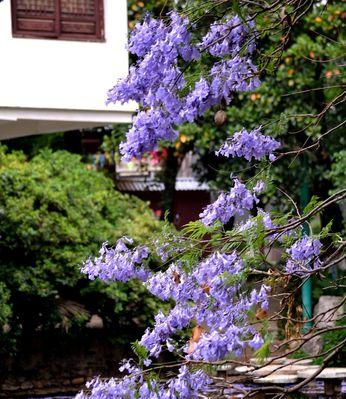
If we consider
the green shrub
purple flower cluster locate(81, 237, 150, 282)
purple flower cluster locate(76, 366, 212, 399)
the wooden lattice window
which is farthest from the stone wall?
purple flower cluster locate(76, 366, 212, 399)

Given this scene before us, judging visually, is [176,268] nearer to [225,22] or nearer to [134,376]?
[134,376]

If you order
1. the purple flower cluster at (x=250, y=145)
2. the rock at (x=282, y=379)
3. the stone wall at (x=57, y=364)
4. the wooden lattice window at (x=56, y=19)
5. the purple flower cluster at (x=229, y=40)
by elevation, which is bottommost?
the stone wall at (x=57, y=364)

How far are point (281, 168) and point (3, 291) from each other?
7718 mm

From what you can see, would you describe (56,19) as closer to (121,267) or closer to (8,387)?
(8,387)

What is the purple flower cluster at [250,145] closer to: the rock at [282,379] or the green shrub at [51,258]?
the rock at [282,379]

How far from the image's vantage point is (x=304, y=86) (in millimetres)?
20984

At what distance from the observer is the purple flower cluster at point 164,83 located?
6.14 metres

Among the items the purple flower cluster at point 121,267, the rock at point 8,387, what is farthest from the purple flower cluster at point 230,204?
the rock at point 8,387

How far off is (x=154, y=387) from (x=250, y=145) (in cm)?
156

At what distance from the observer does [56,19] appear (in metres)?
14.8

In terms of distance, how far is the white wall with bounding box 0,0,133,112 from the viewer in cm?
1453

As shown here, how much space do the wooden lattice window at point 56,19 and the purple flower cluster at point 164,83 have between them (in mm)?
8380

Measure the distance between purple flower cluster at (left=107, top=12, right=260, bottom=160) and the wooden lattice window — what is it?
838 centimetres

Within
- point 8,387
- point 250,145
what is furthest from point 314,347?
point 250,145
